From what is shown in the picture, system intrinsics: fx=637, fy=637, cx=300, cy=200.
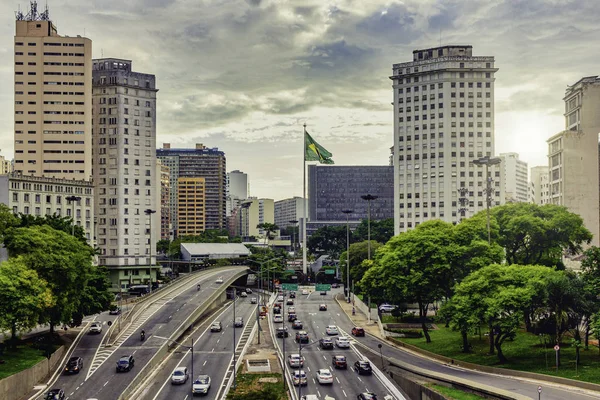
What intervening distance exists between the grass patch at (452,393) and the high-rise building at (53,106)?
4666 inches

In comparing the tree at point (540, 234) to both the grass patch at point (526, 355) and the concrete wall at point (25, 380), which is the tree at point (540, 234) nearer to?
the grass patch at point (526, 355)

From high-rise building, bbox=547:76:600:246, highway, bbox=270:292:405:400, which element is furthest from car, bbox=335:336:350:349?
high-rise building, bbox=547:76:600:246

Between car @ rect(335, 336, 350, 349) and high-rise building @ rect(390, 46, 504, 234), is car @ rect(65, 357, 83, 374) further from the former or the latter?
high-rise building @ rect(390, 46, 504, 234)

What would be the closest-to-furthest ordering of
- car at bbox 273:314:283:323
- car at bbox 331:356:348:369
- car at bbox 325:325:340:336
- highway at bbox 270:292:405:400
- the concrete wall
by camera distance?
the concrete wall
highway at bbox 270:292:405:400
car at bbox 331:356:348:369
car at bbox 325:325:340:336
car at bbox 273:314:283:323

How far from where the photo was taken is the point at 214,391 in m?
66.1

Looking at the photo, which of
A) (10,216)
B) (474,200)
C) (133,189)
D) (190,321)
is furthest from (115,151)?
(474,200)

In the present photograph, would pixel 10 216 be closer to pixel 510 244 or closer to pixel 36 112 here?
pixel 510 244

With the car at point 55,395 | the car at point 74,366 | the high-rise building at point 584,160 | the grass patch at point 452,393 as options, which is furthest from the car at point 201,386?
the high-rise building at point 584,160

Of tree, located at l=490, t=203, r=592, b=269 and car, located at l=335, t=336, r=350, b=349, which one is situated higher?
tree, located at l=490, t=203, r=592, b=269

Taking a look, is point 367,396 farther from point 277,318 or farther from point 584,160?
point 584,160

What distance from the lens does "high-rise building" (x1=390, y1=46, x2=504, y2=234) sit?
181 meters

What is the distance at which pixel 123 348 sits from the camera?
86188 millimetres

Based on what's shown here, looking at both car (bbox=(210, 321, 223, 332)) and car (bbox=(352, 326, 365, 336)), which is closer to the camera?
car (bbox=(352, 326, 365, 336))

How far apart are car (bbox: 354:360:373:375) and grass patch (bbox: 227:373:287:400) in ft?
29.5
